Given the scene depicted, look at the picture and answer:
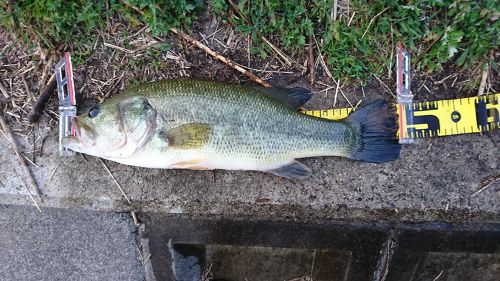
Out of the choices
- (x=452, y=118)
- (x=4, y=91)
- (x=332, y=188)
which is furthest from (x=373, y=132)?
(x=4, y=91)

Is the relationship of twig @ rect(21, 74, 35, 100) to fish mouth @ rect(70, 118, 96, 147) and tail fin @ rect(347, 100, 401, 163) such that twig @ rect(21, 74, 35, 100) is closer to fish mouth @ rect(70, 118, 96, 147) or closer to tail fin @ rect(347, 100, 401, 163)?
fish mouth @ rect(70, 118, 96, 147)

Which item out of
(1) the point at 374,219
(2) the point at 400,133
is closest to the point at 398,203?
(1) the point at 374,219

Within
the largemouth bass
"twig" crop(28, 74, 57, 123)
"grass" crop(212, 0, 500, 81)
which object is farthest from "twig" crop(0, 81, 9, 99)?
"grass" crop(212, 0, 500, 81)

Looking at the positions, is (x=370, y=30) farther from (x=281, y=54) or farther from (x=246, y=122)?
(x=246, y=122)

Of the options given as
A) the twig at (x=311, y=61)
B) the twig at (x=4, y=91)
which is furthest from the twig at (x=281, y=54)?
the twig at (x=4, y=91)

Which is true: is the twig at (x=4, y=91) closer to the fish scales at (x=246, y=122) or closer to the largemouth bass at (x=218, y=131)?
the largemouth bass at (x=218, y=131)
